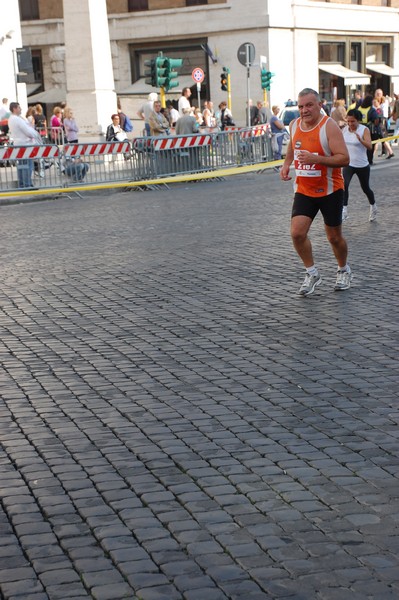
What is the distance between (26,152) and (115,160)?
2125 mm

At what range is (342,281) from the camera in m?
9.54

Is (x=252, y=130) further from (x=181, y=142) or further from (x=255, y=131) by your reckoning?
(x=181, y=142)

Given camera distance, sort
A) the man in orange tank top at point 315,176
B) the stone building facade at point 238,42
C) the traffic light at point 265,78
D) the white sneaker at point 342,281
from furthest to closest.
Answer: the stone building facade at point 238,42 → the traffic light at point 265,78 → the white sneaker at point 342,281 → the man in orange tank top at point 315,176

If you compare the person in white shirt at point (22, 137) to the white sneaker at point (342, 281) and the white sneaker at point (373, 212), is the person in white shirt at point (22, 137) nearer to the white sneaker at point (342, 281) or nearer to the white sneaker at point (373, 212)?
the white sneaker at point (373, 212)

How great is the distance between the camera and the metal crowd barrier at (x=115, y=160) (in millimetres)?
22188

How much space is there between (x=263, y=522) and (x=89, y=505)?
763mm

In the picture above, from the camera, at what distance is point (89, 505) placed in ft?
15.0

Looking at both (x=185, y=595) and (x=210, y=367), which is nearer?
(x=185, y=595)

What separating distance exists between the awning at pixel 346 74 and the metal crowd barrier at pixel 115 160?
87.2 ft

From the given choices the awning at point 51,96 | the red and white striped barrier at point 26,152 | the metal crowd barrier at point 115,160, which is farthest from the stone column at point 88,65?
the awning at point 51,96

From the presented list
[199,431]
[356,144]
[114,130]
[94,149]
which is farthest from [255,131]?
[199,431]

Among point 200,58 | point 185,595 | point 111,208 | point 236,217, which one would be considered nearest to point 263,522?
point 185,595

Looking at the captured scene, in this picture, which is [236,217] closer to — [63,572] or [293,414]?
[293,414]

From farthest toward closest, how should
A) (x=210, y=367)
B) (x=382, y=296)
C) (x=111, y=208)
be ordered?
(x=111, y=208) → (x=382, y=296) → (x=210, y=367)
